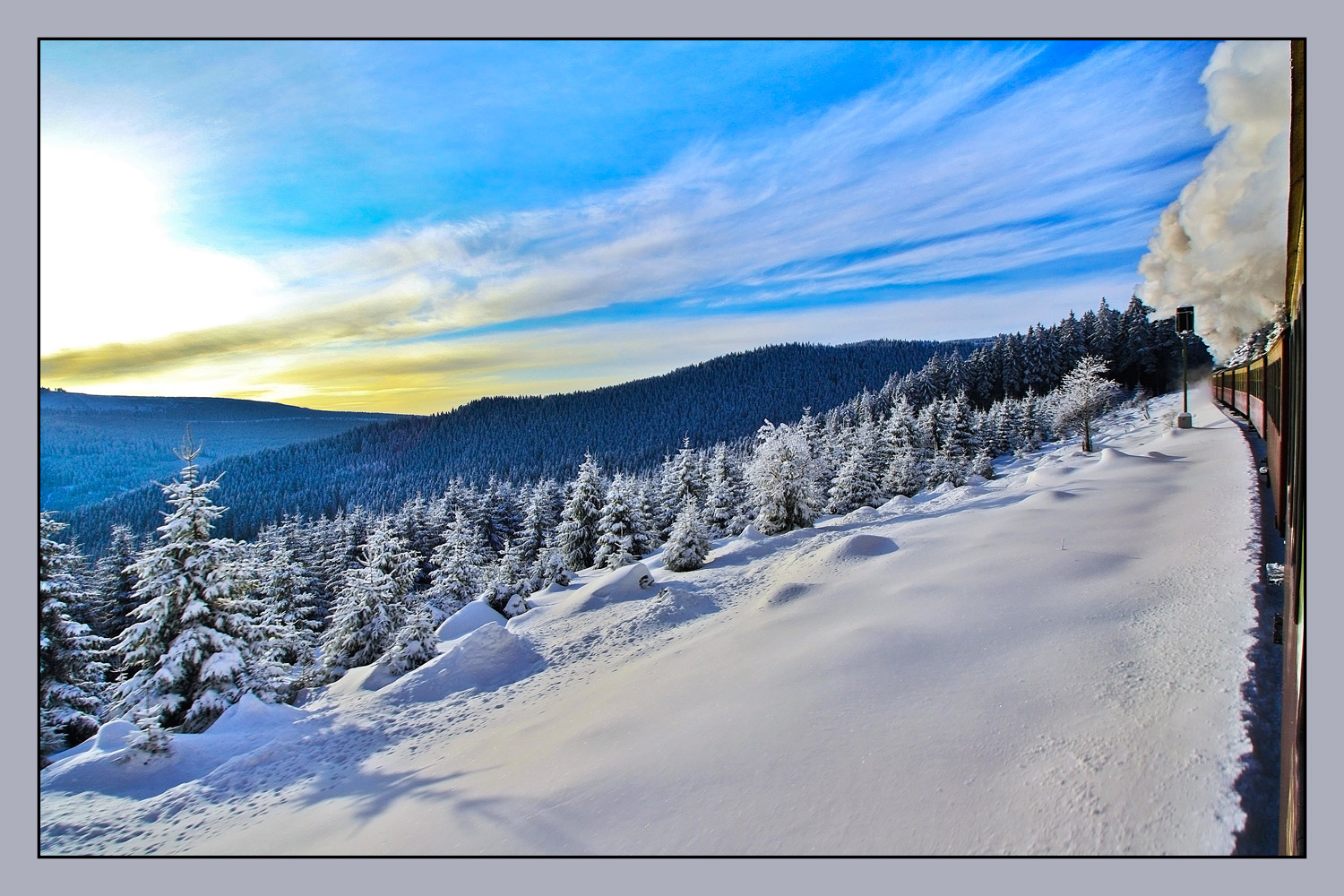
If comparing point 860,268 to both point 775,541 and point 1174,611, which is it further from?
point 775,541

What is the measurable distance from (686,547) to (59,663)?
1308 cm

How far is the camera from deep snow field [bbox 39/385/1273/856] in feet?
10.7

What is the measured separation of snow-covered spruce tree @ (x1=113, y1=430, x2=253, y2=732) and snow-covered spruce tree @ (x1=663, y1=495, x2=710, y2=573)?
10.5 metres

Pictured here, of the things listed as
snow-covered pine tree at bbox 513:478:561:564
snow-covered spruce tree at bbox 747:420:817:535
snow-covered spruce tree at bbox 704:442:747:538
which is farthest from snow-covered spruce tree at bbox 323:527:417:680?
snow-covered spruce tree at bbox 704:442:747:538

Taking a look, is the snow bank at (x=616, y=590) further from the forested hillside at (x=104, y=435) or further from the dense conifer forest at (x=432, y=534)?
the forested hillside at (x=104, y=435)

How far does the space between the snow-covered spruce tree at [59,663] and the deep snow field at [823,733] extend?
152 centimetres

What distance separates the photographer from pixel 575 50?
5215 mm

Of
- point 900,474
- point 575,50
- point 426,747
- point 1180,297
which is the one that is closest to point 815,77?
point 575,50

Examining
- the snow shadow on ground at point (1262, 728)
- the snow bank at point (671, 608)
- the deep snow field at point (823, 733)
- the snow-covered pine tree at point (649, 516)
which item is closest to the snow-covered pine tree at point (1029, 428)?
the snow-covered pine tree at point (649, 516)

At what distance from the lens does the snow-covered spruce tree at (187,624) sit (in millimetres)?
9469

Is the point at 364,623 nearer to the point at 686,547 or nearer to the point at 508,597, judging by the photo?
the point at 508,597

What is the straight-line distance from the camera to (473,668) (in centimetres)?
973

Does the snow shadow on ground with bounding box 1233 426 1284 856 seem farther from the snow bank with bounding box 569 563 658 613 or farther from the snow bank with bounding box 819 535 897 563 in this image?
the snow bank with bounding box 569 563 658 613

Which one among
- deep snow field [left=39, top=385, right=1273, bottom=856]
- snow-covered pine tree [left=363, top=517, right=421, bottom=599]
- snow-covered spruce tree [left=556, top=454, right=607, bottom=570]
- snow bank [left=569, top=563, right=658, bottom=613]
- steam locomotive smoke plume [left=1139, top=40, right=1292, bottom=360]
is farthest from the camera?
snow-covered spruce tree [left=556, top=454, right=607, bottom=570]
